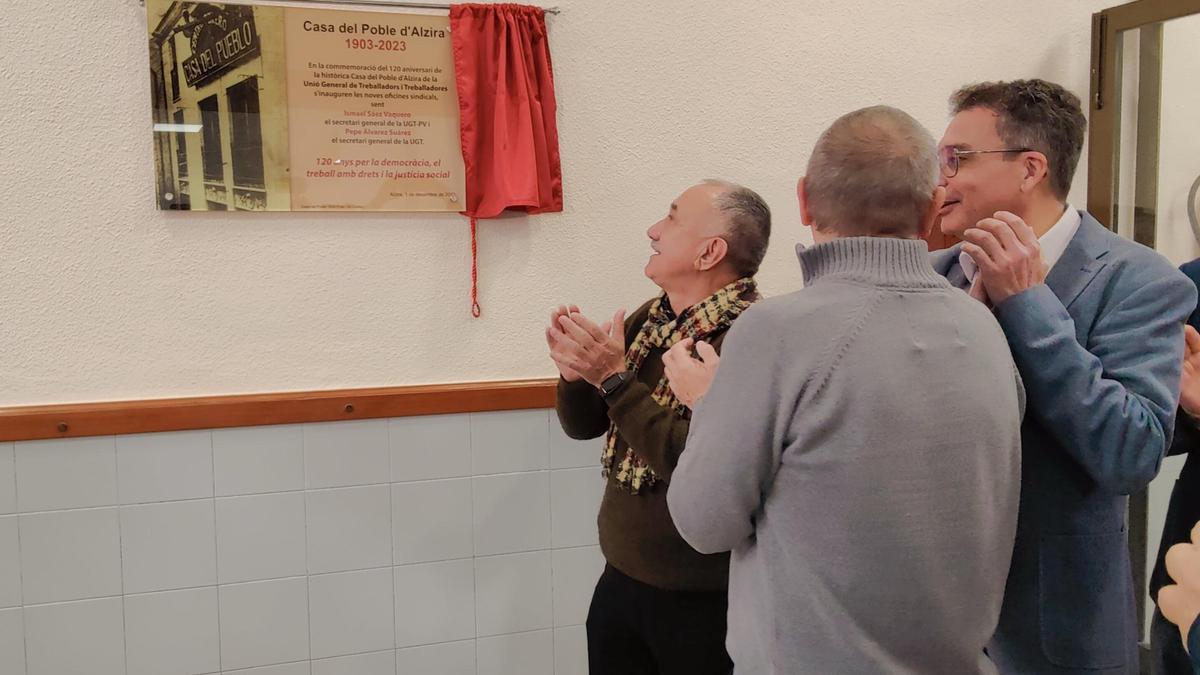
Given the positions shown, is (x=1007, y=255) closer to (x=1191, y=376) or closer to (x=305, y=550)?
(x=1191, y=376)

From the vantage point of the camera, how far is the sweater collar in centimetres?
112

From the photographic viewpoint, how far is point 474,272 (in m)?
2.31

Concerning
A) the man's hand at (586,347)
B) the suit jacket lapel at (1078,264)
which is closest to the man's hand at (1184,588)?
the suit jacket lapel at (1078,264)

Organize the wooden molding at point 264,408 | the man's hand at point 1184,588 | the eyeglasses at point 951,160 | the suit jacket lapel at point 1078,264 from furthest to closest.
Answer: the wooden molding at point 264,408
the eyeglasses at point 951,160
the suit jacket lapel at point 1078,264
the man's hand at point 1184,588

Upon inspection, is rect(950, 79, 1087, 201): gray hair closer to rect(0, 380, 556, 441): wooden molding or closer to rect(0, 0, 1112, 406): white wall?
rect(0, 0, 1112, 406): white wall

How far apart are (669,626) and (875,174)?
95 cm

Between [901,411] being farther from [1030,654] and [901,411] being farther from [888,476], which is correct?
[1030,654]

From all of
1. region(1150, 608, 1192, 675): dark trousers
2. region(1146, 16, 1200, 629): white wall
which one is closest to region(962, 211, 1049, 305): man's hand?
region(1150, 608, 1192, 675): dark trousers

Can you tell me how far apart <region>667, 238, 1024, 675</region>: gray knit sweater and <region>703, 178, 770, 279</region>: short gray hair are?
553mm

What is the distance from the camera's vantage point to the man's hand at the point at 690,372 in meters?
1.36

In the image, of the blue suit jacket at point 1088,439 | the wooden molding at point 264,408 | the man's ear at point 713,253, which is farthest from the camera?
the wooden molding at point 264,408

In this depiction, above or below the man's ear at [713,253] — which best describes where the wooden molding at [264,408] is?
below

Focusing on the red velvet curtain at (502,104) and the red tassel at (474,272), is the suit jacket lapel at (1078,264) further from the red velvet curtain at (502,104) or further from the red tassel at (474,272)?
the red tassel at (474,272)

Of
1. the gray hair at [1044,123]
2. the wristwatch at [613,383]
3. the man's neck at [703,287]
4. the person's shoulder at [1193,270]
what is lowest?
the wristwatch at [613,383]
